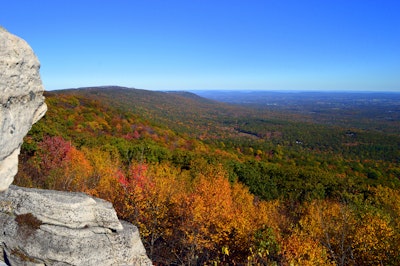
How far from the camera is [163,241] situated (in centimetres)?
2612

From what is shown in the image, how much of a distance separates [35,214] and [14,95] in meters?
4.62

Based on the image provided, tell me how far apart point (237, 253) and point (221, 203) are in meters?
4.97

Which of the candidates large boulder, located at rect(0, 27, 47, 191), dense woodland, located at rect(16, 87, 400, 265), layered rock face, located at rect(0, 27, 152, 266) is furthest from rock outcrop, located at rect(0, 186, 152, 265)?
dense woodland, located at rect(16, 87, 400, 265)

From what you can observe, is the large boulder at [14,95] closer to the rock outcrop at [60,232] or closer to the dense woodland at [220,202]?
the rock outcrop at [60,232]

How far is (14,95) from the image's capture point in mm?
9797

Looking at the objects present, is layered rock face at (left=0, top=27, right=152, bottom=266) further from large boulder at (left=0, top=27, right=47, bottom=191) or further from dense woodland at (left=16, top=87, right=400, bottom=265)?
dense woodland at (left=16, top=87, right=400, bottom=265)

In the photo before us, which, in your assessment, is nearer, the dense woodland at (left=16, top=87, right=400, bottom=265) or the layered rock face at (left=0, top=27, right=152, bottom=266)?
the layered rock face at (left=0, top=27, right=152, bottom=266)

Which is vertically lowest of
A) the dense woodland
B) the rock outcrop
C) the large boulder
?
the dense woodland

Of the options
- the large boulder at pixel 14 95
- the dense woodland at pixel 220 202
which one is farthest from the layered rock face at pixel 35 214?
the dense woodland at pixel 220 202

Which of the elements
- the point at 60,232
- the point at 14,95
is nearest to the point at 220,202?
A: the point at 60,232

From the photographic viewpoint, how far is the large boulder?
937 cm

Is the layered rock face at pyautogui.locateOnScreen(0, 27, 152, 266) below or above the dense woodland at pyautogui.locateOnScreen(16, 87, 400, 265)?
above

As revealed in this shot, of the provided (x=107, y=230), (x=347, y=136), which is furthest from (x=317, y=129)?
(x=107, y=230)

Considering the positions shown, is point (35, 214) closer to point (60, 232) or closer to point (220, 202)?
point (60, 232)
